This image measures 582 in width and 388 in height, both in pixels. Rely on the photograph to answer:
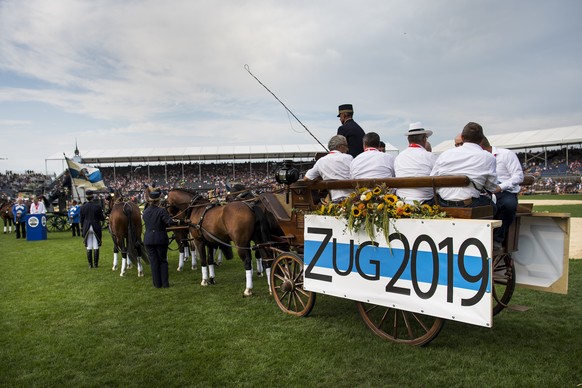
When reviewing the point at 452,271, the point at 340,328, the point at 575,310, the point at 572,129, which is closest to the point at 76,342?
the point at 340,328

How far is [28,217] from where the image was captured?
18.2 m

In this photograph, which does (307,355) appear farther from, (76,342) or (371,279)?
(76,342)

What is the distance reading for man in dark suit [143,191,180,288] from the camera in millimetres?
8742

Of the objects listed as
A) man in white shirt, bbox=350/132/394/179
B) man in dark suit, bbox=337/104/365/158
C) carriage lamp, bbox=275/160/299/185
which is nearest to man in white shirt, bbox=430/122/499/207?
man in white shirt, bbox=350/132/394/179

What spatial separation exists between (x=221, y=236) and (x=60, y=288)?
366 cm

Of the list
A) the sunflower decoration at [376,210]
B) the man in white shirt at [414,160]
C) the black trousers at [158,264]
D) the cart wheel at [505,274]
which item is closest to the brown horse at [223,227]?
the black trousers at [158,264]

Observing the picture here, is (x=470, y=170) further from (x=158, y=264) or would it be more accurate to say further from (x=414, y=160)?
(x=158, y=264)

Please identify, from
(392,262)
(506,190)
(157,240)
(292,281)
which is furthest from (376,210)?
(157,240)

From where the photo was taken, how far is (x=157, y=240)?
873 centimetres

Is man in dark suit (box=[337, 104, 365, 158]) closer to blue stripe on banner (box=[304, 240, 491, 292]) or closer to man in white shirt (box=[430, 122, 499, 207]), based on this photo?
blue stripe on banner (box=[304, 240, 491, 292])

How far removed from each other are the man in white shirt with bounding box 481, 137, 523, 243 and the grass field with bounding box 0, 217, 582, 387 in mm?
1408

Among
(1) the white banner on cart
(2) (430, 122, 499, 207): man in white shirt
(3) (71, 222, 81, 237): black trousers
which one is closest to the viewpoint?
(1) the white banner on cart

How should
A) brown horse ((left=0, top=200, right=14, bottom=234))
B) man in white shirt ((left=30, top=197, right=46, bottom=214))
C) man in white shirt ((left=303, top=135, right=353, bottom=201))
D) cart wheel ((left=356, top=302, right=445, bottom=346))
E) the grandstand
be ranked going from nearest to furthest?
cart wheel ((left=356, top=302, right=445, bottom=346)) → man in white shirt ((left=303, top=135, right=353, bottom=201)) → man in white shirt ((left=30, top=197, right=46, bottom=214)) → brown horse ((left=0, top=200, right=14, bottom=234)) → the grandstand

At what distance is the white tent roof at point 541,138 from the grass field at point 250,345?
4379 cm
